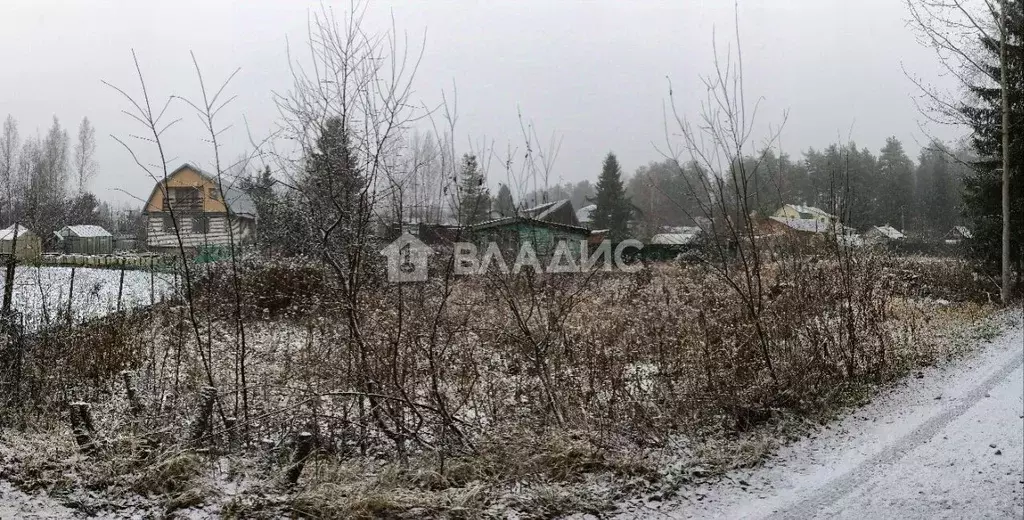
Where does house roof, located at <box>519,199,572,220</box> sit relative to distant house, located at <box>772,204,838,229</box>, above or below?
below

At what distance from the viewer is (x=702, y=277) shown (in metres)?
11.4

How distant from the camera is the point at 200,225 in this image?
5.38m

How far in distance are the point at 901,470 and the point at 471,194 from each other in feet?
10.7

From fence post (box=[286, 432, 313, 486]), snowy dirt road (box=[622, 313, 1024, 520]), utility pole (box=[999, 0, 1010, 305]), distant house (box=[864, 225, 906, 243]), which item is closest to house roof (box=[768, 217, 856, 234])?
distant house (box=[864, 225, 906, 243])

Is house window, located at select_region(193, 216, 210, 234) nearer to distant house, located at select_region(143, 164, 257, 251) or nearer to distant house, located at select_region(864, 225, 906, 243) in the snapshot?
distant house, located at select_region(143, 164, 257, 251)

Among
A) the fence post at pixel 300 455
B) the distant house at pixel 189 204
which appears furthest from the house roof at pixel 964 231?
the distant house at pixel 189 204

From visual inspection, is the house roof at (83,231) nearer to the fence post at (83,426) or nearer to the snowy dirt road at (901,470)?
the fence post at (83,426)

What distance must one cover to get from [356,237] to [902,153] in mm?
9365

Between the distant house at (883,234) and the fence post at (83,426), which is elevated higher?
the distant house at (883,234)

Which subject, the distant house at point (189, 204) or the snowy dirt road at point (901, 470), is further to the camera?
the distant house at point (189, 204)

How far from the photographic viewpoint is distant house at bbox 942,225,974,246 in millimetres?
10398

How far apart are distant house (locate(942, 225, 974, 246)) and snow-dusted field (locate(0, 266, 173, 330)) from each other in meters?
12.5

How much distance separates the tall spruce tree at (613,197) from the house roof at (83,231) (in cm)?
2185

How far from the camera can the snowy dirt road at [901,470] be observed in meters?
2.73
